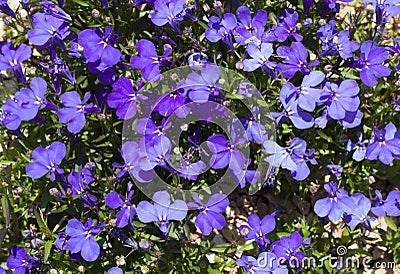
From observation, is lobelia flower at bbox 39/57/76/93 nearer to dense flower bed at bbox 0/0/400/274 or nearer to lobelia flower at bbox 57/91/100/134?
dense flower bed at bbox 0/0/400/274

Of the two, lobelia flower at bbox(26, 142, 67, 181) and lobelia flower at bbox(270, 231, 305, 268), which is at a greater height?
lobelia flower at bbox(26, 142, 67, 181)

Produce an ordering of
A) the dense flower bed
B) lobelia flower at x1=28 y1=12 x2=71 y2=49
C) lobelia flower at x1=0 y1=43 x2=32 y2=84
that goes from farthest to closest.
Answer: lobelia flower at x1=0 y1=43 x2=32 y2=84, lobelia flower at x1=28 y1=12 x2=71 y2=49, the dense flower bed

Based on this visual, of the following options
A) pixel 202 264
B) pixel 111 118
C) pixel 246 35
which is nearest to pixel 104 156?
pixel 111 118

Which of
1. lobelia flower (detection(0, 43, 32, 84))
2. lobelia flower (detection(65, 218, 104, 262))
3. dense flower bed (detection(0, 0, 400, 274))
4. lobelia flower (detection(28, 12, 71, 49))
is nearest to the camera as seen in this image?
lobelia flower (detection(65, 218, 104, 262))

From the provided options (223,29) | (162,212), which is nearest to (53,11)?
(223,29)

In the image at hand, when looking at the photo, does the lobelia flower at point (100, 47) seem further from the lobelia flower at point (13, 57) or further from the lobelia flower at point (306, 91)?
the lobelia flower at point (306, 91)

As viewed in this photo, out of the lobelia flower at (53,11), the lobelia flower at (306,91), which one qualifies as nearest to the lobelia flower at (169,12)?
the lobelia flower at (53,11)

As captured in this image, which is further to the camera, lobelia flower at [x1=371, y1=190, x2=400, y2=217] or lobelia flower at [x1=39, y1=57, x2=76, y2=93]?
lobelia flower at [x1=371, y1=190, x2=400, y2=217]

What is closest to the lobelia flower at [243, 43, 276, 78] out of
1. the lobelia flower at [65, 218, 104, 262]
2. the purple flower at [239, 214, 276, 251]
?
the purple flower at [239, 214, 276, 251]
